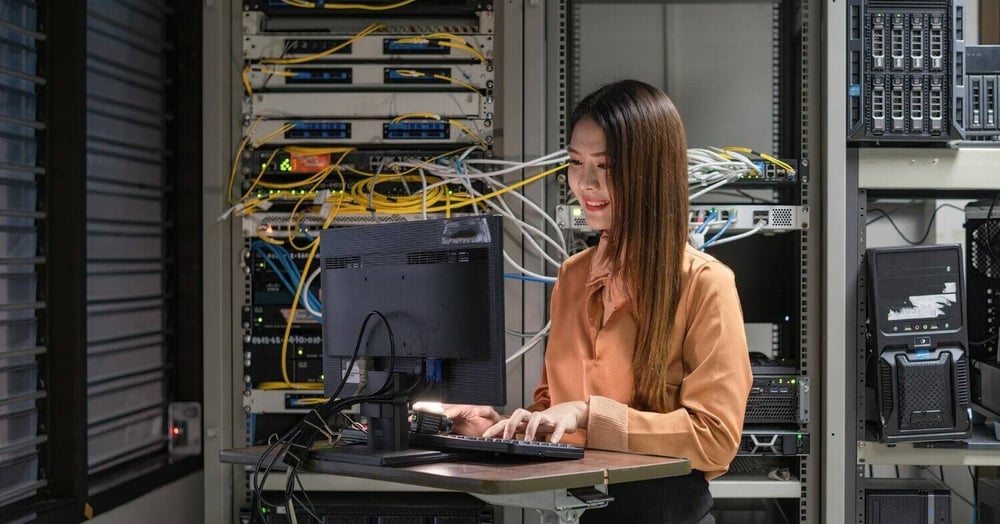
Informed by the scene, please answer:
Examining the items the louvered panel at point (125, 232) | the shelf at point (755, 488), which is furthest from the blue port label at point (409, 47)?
the shelf at point (755, 488)

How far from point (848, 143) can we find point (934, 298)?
49cm

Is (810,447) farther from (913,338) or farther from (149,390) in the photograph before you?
(149,390)

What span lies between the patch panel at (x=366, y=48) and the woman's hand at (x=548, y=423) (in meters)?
1.51

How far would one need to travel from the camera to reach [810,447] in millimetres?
2547

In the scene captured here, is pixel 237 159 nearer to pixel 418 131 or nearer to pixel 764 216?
pixel 418 131

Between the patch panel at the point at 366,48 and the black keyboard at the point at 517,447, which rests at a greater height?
the patch panel at the point at 366,48

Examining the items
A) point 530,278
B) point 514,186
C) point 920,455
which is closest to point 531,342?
point 530,278

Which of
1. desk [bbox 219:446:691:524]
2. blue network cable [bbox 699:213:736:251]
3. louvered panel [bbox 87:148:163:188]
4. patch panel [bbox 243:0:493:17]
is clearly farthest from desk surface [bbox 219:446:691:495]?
patch panel [bbox 243:0:493:17]

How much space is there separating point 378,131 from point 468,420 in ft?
4.39

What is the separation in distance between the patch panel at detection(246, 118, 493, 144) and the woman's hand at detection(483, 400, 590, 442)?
1387mm

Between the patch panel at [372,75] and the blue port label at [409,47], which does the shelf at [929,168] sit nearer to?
the patch panel at [372,75]

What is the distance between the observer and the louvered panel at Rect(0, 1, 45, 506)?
2090mm

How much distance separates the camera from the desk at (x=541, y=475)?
108 centimetres

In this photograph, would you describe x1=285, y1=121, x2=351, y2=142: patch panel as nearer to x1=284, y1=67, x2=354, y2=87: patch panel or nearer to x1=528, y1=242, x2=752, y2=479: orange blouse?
x1=284, y1=67, x2=354, y2=87: patch panel
